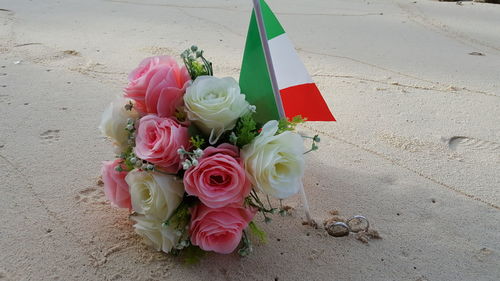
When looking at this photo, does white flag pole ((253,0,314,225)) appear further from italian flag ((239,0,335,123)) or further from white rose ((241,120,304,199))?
white rose ((241,120,304,199))

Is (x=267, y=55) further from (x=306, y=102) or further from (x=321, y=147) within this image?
(x=321, y=147)

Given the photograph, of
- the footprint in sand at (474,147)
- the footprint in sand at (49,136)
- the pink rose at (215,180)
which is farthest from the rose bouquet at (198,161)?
the footprint in sand at (474,147)

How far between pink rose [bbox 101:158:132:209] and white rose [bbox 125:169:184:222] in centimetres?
5

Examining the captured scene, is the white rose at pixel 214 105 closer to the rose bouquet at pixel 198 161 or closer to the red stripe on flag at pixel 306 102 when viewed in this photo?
the rose bouquet at pixel 198 161

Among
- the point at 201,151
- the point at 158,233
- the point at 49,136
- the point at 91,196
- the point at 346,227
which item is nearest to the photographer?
the point at 201,151

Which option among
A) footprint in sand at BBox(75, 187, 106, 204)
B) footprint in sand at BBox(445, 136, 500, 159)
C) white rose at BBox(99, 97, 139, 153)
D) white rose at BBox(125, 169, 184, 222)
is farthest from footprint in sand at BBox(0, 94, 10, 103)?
footprint in sand at BBox(445, 136, 500, 159)

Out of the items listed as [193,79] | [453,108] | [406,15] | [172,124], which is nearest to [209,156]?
[172,124]

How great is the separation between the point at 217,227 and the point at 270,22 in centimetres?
50

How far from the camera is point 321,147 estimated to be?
1.52m

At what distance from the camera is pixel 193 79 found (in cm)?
107

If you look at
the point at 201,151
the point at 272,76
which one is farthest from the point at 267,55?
the point at 201,151

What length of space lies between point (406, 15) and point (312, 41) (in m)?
1.00

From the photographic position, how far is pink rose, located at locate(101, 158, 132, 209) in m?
1.04

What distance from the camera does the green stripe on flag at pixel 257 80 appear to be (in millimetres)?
1064
